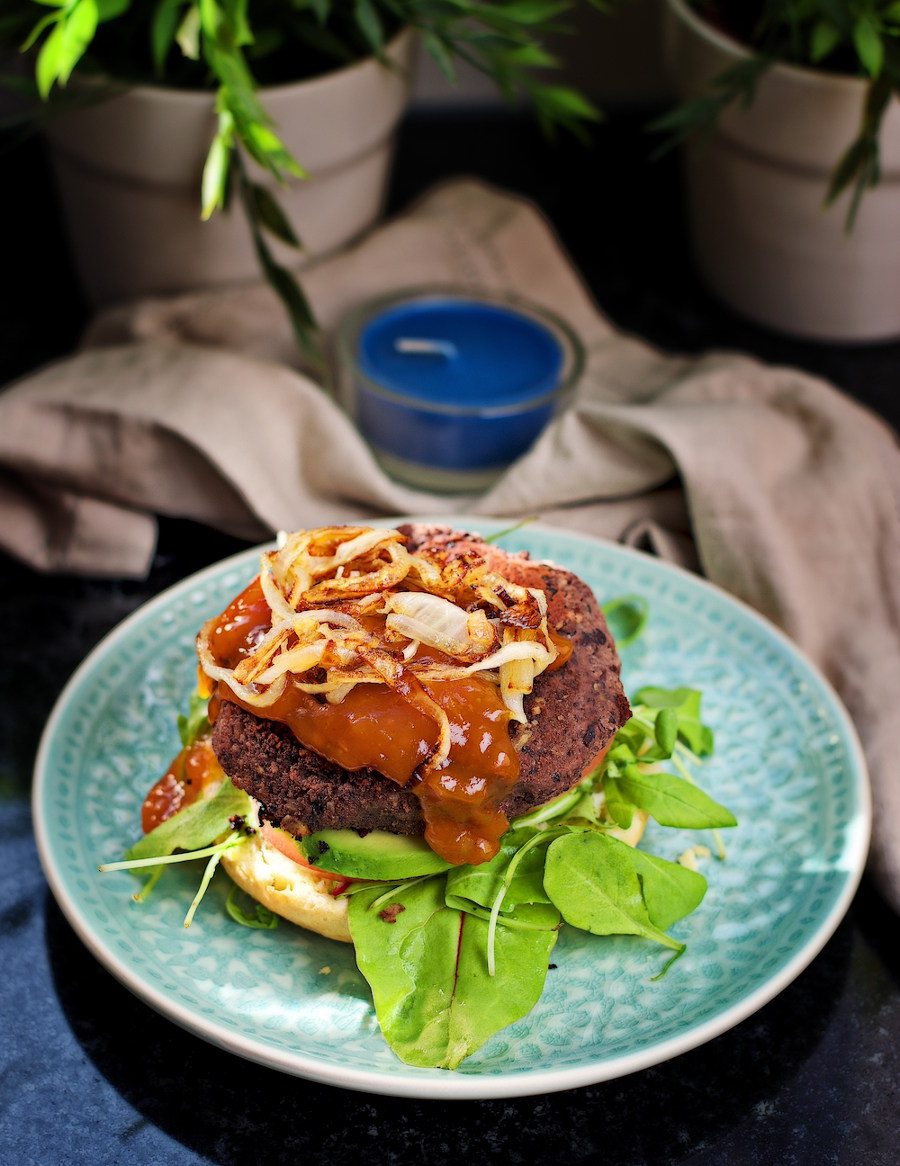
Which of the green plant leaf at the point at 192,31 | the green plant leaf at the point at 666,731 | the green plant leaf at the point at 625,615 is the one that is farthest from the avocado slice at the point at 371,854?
the green plant leaf at the point at 192,31

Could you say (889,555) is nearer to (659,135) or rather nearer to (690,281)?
(690,281)

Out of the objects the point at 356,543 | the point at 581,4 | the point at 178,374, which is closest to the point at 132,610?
the point at 178,374

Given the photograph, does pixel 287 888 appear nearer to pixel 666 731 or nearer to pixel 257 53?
pixel 666 731

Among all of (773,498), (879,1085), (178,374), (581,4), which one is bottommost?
(879,1085)

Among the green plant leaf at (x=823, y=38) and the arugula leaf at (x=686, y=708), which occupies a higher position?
the green plant leaf at (x=823, y=38)

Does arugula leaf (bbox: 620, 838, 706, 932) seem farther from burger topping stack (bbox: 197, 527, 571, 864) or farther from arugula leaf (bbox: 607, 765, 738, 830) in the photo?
burger topping stack (bbox: 197, 527, 571, 864)

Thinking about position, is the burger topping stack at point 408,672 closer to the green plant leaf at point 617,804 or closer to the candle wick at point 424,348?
the green plant leaf at point 617,804
